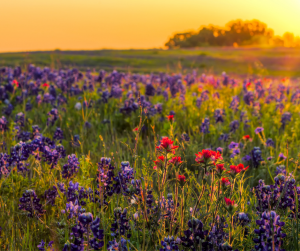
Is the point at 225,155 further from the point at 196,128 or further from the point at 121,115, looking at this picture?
the point at 121,115

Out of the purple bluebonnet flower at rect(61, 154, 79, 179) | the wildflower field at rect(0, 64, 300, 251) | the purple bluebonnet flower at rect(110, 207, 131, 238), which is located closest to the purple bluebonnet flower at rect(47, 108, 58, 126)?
the wildflower field at rect(0, 64, 300, 251)

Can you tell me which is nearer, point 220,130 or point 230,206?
point 230,206

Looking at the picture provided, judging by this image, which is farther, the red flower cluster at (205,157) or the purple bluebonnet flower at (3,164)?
the purple bluebonnet flower at (3,164)

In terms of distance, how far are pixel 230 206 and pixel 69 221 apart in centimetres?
133

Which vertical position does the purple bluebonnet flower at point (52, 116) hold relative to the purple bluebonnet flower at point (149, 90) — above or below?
below

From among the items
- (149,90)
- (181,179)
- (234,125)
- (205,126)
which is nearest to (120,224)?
(181,179)

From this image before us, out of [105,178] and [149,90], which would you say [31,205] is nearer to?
[105,178]

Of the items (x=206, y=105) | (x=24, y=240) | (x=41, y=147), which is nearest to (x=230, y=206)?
(x=24, y=240)

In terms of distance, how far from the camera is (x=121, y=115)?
5.77 m

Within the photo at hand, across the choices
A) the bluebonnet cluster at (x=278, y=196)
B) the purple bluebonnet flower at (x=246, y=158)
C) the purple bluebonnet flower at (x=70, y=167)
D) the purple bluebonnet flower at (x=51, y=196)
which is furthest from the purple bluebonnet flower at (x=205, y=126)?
the purple bluebonnet flower at (x=51, y=196)

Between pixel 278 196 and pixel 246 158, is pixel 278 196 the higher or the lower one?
the higher one

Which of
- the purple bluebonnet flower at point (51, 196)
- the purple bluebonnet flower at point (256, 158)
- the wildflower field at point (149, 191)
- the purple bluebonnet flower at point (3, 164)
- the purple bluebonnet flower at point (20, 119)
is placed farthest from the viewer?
the purple bluebonnet flower at point (20, 119)

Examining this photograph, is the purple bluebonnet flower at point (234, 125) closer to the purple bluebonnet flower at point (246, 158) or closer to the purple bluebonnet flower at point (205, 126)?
the purple bluebonnet flower at point (205, 126)

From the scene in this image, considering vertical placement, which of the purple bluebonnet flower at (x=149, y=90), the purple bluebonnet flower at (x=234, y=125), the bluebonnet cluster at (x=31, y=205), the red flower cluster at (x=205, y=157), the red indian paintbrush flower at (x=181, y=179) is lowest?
the bluebonnet cluster at (x=31, y=205)
